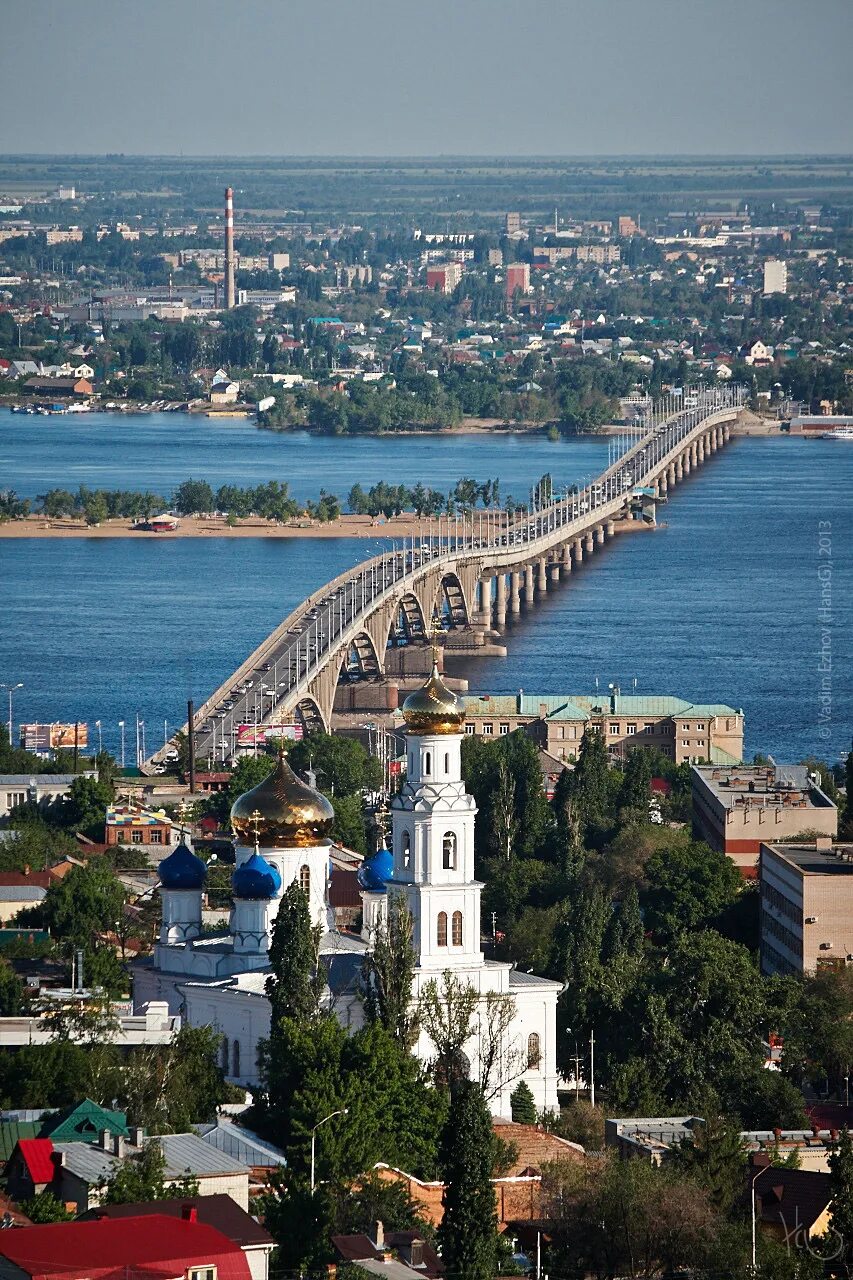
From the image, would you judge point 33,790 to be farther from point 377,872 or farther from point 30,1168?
point 30,1168

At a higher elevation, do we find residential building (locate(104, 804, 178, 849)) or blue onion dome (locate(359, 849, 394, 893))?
blue onion dome (locate(359, 849, 394, 893))

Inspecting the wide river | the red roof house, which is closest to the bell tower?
the red roof house

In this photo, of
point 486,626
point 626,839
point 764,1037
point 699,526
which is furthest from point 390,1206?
point 699,526

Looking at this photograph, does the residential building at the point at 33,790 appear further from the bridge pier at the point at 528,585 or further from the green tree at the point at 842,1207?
the bridge pier at the point at 528,585

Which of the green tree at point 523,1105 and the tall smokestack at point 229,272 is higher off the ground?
the green tree at point 523,1105

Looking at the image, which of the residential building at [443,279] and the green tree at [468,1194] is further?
the residential building at [443,279]

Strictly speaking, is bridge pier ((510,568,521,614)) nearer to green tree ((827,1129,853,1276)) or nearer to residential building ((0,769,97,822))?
residential building ((0,769,97,822))

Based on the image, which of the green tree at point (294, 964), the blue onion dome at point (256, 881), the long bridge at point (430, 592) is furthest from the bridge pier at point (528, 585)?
the green tree at point (294, 964)
